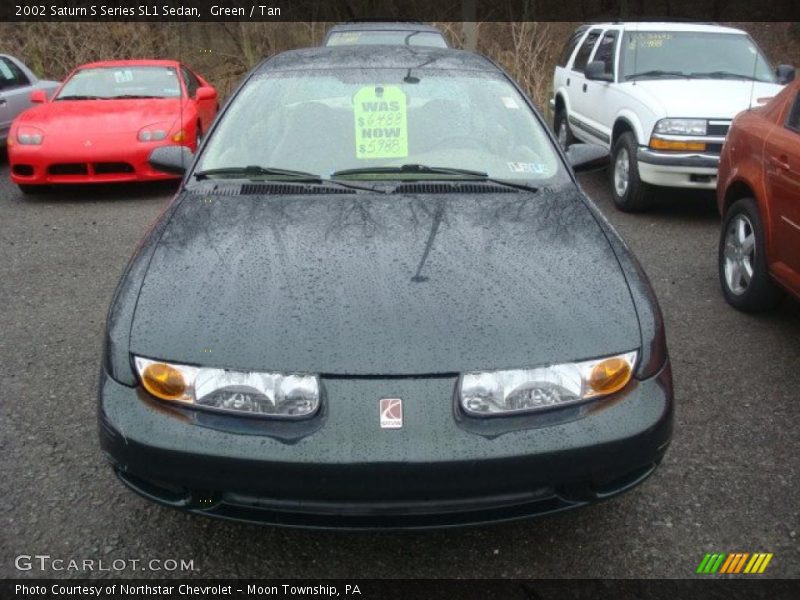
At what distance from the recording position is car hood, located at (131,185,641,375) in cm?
212

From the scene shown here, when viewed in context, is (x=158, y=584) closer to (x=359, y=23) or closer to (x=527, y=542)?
(x=527, y=542)

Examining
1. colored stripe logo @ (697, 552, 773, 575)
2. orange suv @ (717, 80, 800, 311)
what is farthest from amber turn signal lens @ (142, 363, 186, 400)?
orange suv @ (717, 80, 800, 311)

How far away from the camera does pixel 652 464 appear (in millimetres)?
2258

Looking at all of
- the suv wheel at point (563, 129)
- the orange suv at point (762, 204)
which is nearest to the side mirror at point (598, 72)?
the suv wheel at point (563, 129)

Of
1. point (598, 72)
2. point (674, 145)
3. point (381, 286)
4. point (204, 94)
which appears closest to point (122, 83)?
point (204, 94)

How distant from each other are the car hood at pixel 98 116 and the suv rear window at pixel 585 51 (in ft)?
14.6

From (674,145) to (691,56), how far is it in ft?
5.01

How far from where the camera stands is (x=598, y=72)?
7.36 m

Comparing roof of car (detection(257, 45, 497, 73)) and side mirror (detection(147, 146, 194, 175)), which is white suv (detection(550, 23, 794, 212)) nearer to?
roof of car (detection(257, 45, 497, 73))

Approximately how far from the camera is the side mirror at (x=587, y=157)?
3.73 meters

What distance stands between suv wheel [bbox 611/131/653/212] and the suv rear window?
73.4 inches

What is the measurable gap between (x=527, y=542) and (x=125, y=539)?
1.34 m

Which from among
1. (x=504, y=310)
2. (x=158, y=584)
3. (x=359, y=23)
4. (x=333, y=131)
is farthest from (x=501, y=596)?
(x=359, y=23)

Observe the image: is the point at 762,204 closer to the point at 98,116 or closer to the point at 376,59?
the point at 376,59
